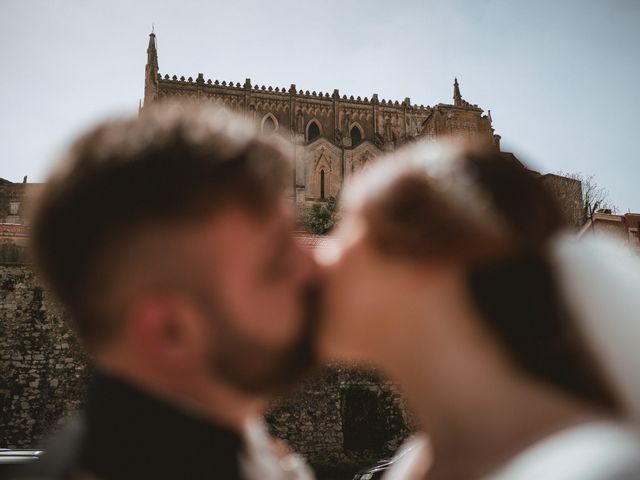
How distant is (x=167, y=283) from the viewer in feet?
3.33

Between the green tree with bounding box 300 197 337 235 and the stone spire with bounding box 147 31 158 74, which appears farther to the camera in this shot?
the stone spire with bounding box 147 31 158 74

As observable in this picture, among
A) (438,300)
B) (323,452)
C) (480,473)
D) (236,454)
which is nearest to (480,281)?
(438,300)

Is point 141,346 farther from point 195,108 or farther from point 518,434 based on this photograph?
point 518,434

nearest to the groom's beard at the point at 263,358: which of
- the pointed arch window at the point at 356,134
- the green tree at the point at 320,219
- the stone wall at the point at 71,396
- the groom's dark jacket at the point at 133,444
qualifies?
the groom's dark jacket at the point at 133,444

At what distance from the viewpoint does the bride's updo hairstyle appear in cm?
100

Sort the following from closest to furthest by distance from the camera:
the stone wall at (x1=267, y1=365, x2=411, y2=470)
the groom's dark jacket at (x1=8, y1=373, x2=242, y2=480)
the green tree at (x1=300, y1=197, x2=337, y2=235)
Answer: the groom's dark jacket at (x1=8, y1=373, x2=242, y2=480)
the stone wall at (x1=267, y1=365, x2=411, y2=470)
the green tree at (x1=300, y1=197, x2=337, y2=235)

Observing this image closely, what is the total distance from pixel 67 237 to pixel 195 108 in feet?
1.27

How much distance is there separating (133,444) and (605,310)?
96 cm

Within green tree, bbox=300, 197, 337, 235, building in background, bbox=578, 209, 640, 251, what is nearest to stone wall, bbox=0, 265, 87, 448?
building in background, bbox=578, 209, 640, 251

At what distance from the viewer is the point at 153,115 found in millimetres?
1079

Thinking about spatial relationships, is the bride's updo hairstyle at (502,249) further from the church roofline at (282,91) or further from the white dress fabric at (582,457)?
the church roofline at (282,91)

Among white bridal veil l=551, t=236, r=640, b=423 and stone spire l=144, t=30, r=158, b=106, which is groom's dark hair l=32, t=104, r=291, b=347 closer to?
white bridal veil l=551, t=236, r=640, b=423

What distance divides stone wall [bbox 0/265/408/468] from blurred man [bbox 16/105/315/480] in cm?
1290

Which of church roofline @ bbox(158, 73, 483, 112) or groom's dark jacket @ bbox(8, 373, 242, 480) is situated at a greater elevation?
church roofline @ bbox(158, 73, 483, 112)
